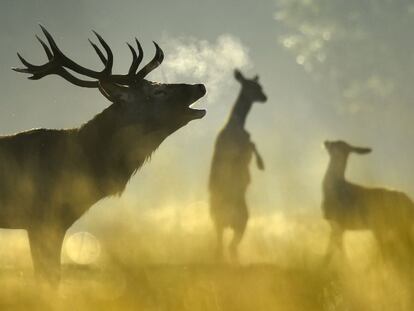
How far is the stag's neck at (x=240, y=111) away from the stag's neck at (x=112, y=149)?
302 inches

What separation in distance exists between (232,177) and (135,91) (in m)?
7.28

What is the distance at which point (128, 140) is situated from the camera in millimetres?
8430

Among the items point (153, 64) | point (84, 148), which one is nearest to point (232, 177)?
point (153, 64)

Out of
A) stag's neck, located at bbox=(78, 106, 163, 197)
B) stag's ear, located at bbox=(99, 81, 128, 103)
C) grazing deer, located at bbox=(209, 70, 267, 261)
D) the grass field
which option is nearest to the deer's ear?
grazing deer, located at bbox=(209, 70, 267, 261)

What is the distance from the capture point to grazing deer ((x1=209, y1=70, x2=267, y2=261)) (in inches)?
596

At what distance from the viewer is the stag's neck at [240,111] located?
16.2m

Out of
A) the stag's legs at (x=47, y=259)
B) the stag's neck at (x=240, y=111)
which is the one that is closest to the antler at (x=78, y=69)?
the stag's legs at (x=47, y=259)

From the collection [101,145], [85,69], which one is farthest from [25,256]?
[85,69]

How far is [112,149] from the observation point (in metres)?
8.34

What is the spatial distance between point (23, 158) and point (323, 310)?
3850mm

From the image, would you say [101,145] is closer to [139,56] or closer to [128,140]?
[128,140]

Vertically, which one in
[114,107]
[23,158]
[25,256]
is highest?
[114,107]

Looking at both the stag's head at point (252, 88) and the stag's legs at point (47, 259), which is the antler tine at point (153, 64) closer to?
the stag's legs at point (47, 259)

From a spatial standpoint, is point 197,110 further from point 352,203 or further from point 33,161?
point 352,203
